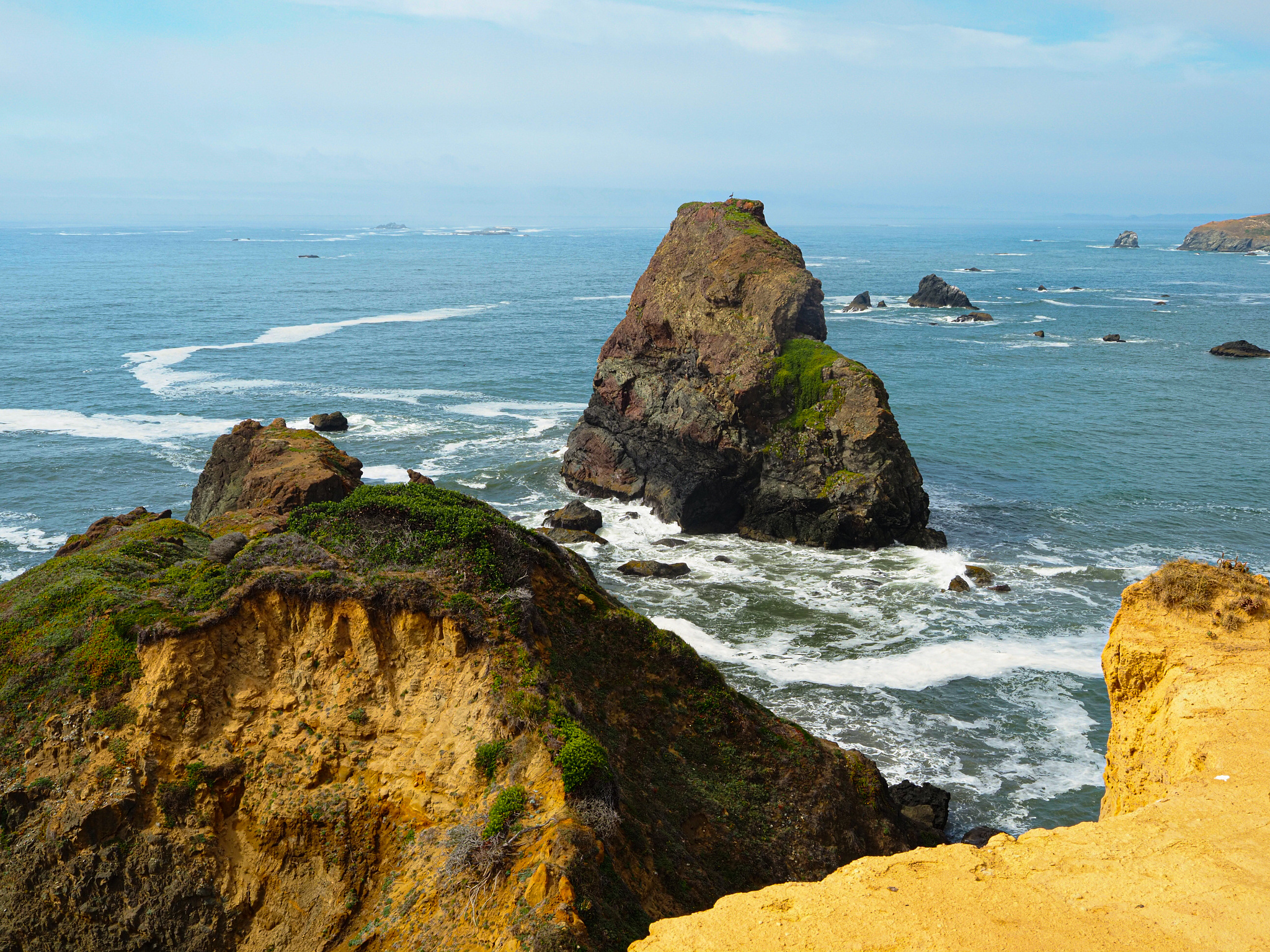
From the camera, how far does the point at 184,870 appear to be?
17.2m

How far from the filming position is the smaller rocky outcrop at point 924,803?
993 inches

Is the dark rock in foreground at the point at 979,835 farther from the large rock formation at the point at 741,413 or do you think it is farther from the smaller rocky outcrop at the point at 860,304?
the smaller rocky outcrop at the point at 860,304

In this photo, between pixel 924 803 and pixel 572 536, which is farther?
pixel 572 536

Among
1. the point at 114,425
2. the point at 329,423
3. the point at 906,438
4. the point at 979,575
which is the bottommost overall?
the point at 979,575

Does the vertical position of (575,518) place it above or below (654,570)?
above

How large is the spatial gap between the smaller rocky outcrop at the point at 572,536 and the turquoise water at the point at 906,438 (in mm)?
923

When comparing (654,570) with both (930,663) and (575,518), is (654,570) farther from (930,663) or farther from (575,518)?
(930,663)

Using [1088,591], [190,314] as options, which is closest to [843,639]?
[1088,591]

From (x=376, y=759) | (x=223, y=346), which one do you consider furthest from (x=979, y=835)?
(x=223, y=346)

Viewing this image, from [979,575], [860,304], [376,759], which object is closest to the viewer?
[376,759]

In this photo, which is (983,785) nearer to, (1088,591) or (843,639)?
(843,639)

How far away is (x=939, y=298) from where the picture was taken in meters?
128

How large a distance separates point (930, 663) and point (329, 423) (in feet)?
151

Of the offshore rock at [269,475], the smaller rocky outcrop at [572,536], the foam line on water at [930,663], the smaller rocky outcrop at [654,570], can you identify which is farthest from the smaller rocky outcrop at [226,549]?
the smaller rocky outcrop at [572,536]
